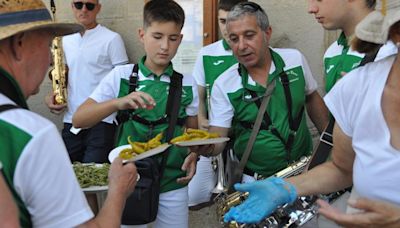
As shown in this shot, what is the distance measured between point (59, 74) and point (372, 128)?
3.96 metres

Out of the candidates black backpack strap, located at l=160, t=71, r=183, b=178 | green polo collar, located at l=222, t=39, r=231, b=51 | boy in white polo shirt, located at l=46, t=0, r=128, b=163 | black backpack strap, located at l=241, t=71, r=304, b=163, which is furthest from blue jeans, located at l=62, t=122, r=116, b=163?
black backpack strap, located at l=241, t=71, r=304, b=163

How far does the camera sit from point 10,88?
1539mm

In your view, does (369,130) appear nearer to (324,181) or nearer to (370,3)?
(324,181)

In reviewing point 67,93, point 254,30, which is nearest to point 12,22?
point 254,30

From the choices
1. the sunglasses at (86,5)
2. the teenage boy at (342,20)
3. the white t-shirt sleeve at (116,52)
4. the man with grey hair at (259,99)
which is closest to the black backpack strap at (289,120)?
the man with grey hair at (259,99)

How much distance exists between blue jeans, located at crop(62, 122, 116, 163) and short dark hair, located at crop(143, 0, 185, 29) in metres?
1.27

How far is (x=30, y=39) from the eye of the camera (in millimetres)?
1591

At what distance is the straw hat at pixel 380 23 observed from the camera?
159 cm

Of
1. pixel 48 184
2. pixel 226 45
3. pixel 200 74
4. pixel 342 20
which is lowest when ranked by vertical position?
pixel 200 74

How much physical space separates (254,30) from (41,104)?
391 cm

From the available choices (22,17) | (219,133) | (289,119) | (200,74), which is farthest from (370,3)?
(22,17)

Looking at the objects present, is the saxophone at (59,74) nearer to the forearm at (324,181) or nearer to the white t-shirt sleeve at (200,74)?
the white t-shirt sleeve at (200,74)

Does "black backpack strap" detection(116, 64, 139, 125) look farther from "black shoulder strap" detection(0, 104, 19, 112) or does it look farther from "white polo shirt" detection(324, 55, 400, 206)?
"black shoulder strap" detection(0, 104, 19, 112)

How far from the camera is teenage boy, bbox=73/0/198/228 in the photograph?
3.05 meters
